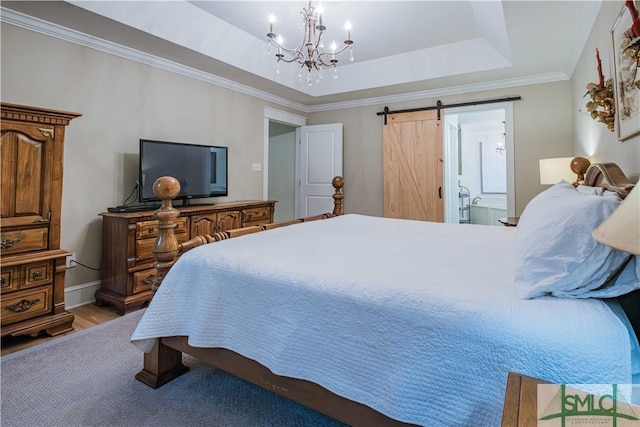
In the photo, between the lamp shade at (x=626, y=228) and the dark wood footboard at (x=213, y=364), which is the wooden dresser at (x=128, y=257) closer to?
the dark wood footboard at (x=213, y=364)

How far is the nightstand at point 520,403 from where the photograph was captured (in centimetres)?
59

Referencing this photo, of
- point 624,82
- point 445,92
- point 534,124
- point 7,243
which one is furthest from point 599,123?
point 7,243

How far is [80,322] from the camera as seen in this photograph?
261cm

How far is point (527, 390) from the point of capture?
688mm

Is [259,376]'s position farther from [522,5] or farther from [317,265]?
[522,5]

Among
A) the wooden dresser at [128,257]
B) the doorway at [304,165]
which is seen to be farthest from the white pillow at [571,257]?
the doorway at [304,165]

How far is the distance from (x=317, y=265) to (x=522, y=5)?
7.97 feet

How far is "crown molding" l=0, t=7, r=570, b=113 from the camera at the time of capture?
Result: 259 centimetres

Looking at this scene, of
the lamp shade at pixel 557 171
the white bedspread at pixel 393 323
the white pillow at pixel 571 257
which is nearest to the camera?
the white bedspread at pixel 393 323

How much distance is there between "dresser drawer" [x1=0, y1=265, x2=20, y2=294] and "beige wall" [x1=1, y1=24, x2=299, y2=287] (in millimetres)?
691

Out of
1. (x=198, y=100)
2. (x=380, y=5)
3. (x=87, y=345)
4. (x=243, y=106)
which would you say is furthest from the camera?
(x=243, y=106)

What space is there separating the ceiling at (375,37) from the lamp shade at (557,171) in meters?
1.04

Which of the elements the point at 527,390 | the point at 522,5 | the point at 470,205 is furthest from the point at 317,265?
the point at 470,205

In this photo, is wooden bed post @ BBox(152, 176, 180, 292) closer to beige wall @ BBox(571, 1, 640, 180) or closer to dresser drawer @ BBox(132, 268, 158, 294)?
dresser drawer @ BBox(132, 268, 158, 294)
